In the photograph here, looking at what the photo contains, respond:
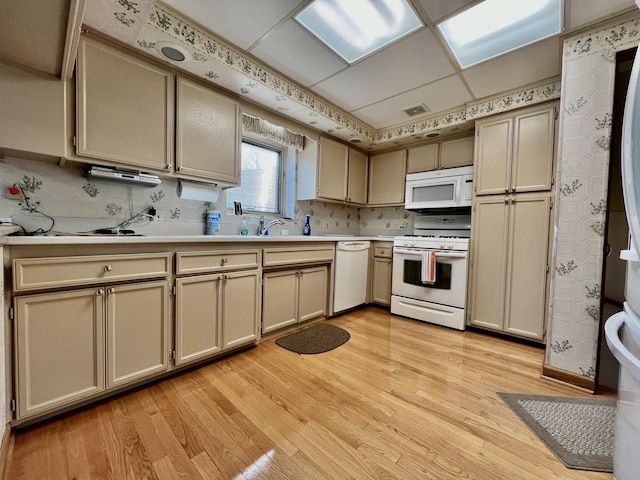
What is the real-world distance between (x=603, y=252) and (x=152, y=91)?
3.08 m

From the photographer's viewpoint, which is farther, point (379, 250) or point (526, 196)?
point (379, 250)

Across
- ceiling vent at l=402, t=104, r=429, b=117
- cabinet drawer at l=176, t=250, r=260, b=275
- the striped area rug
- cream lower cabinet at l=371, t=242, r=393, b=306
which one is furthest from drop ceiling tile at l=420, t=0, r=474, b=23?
the striped area rug

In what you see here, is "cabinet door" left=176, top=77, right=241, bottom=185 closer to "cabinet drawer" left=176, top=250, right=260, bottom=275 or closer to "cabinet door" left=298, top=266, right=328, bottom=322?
"cabinet drawer" left=176, top=250, right=260, bottom=275

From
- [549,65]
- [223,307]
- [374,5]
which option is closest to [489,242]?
[549,65]

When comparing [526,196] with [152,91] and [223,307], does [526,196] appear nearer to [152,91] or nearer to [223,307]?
[223,307]

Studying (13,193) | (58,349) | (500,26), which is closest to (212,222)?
(13,193)

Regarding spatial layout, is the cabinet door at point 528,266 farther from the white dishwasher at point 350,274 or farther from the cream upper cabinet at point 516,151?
the white dishwasher at point 350,274

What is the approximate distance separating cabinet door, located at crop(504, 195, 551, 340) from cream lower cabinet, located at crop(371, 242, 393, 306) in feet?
3.94

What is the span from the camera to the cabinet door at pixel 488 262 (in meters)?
2.48

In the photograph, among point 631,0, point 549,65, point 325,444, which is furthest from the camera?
point 549,65

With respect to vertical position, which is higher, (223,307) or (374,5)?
(374,5)

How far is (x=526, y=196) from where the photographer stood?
7.73 ft

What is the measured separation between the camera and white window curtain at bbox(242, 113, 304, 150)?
2.52 m

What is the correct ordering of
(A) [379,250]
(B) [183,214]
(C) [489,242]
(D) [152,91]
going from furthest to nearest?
1. (A) [379,250]
2. (C) [489,242]
3. (B) [183,214]
4. (D) [152,91]
